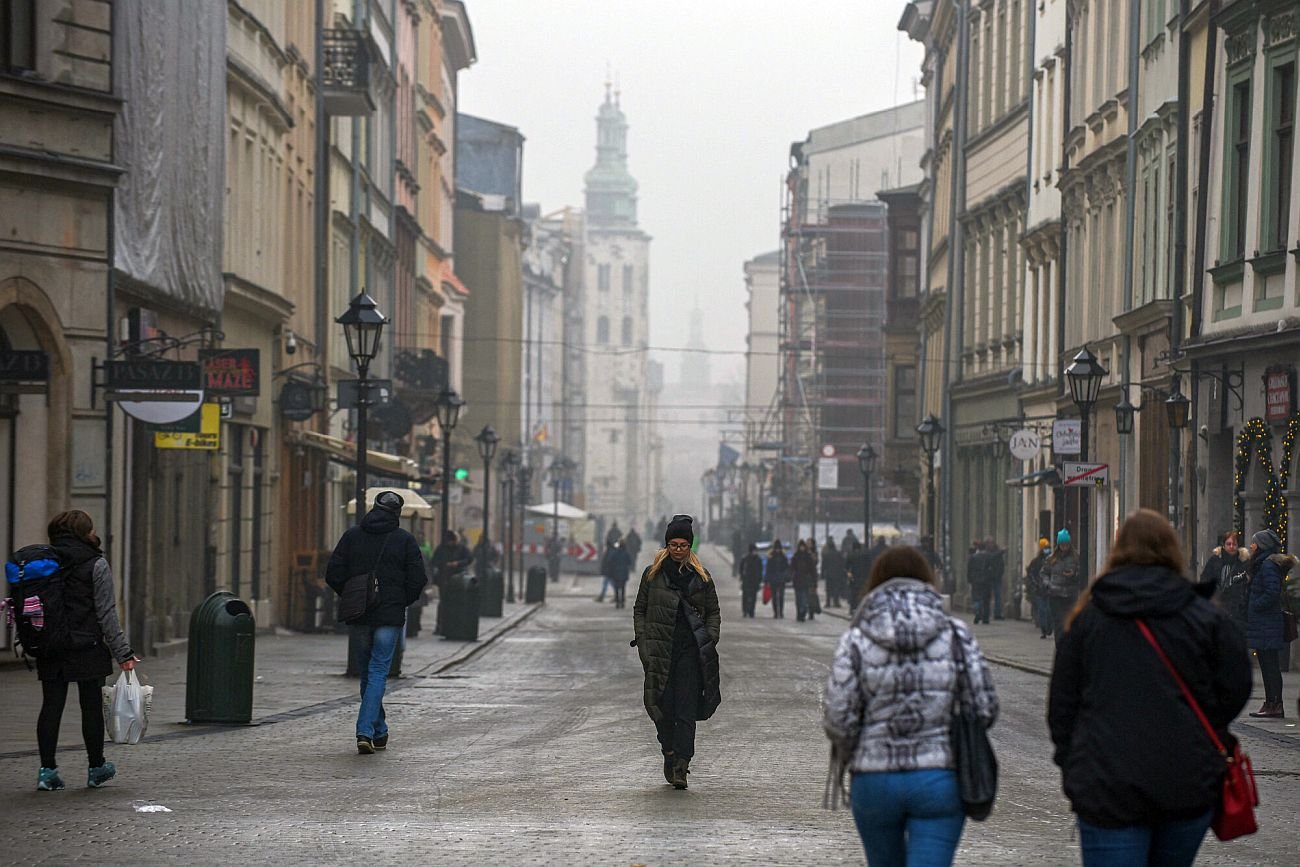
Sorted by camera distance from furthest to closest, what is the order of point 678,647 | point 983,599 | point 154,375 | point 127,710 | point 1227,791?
point 983,599, point 154,375, point 127,710, point 678,647, point 1227,791

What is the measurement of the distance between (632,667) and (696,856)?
1748cm

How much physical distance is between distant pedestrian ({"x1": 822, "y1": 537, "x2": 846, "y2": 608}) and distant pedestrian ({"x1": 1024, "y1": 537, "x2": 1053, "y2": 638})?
17106 millimetres

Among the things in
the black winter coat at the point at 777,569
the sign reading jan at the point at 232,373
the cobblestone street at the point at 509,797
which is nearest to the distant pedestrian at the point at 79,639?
the cobblestone street at the point at 509,797

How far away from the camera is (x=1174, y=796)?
701 centimetres

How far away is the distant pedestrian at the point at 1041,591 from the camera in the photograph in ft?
123

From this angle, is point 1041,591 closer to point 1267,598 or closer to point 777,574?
point 777,574

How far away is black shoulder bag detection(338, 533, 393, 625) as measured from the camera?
1631 cm

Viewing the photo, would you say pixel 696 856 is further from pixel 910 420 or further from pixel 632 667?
pixel 910 420

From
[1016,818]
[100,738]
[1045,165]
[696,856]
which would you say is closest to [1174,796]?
[696,856]

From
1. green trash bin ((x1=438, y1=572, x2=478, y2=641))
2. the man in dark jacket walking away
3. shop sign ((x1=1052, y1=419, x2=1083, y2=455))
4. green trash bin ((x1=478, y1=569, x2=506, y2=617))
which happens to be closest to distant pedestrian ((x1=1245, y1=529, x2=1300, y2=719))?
the man in dark jacket walking away

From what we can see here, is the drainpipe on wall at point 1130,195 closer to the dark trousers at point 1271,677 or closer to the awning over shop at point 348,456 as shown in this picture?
the awning over shop at point 348,456

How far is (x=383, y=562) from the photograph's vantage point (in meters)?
16.5

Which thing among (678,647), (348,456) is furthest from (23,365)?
(348,456)

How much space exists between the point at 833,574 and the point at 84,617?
47024 millimetres
